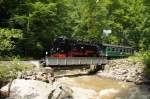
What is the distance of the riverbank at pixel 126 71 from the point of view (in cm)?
3353

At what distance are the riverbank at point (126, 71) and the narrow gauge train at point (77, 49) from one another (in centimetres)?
319

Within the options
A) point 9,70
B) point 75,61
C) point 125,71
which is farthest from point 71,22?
point 9,70

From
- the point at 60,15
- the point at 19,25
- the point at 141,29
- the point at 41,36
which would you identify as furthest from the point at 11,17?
the point at 141,29

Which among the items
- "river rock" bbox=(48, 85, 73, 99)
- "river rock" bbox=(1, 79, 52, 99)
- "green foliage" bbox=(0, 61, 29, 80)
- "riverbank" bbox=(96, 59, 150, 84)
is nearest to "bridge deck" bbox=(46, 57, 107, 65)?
"riverbank" bbox=(96, 59, 150, 84)

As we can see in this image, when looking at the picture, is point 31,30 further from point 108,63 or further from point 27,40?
point 108,63

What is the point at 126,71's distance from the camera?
36.3m

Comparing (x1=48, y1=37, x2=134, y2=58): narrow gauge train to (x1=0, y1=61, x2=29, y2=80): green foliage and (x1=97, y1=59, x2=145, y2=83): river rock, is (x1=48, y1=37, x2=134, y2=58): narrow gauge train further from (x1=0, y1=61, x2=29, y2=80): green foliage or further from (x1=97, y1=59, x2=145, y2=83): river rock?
(x1=0, y1=61, x2=29, y2=80): green foliage

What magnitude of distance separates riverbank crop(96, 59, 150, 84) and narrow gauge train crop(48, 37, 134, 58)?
3189 mm

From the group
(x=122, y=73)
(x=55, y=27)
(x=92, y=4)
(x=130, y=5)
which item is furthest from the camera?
(x=130, y=5)

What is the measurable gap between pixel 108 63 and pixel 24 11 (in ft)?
40.5

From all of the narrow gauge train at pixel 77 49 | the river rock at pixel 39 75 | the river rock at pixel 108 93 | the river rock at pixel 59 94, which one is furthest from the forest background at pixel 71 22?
the river rock at pixel 59 94

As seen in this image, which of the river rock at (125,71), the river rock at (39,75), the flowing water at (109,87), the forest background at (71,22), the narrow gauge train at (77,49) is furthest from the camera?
the forest background at (71,22)

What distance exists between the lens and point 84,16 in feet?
169

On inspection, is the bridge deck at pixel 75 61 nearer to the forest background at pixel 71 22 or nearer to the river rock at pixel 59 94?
the forest background at pixel 71 22
